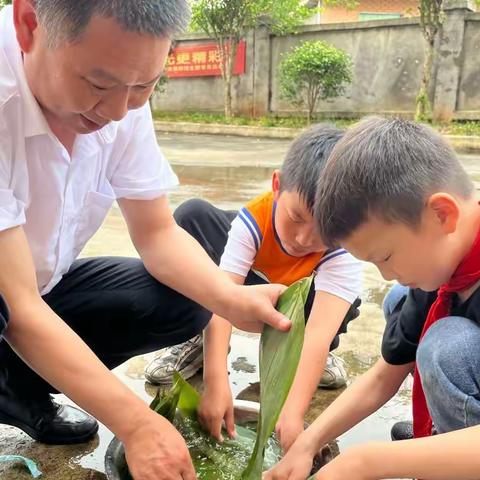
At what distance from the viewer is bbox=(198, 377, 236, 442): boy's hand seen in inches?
53.7

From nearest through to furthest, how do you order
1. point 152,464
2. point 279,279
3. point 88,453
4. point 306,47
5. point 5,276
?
point 152,464 < point 5,276 < point 88,453 < point 279,279 < point 306,47

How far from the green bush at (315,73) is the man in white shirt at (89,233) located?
353 inches

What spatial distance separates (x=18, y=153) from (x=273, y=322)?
0.61 m

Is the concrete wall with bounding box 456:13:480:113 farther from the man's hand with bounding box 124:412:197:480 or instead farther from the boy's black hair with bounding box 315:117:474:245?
the man's hand with bounding box 124:412:197:480

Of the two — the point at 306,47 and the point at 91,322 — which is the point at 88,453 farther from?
the point at 306,47

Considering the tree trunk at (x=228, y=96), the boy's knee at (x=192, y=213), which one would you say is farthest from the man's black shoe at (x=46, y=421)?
the tree trunk at (x=228, y=96)

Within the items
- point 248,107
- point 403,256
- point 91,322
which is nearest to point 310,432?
point 403,256

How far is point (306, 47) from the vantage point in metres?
10.4

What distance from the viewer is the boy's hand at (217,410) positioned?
136 cm

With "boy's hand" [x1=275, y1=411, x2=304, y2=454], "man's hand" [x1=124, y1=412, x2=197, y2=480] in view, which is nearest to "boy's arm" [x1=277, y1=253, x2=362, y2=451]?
"boy's hand" [x1=275, y1=411, x2=304, y2=454]

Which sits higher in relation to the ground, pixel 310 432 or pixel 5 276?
pixel 5 276

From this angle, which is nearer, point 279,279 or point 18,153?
point 18,153

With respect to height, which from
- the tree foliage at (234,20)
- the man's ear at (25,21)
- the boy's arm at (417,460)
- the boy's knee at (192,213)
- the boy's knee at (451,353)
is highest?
the tree foliage at (234,20)

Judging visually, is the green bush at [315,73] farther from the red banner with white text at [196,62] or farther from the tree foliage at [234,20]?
the red banner with white text at [196,62]
